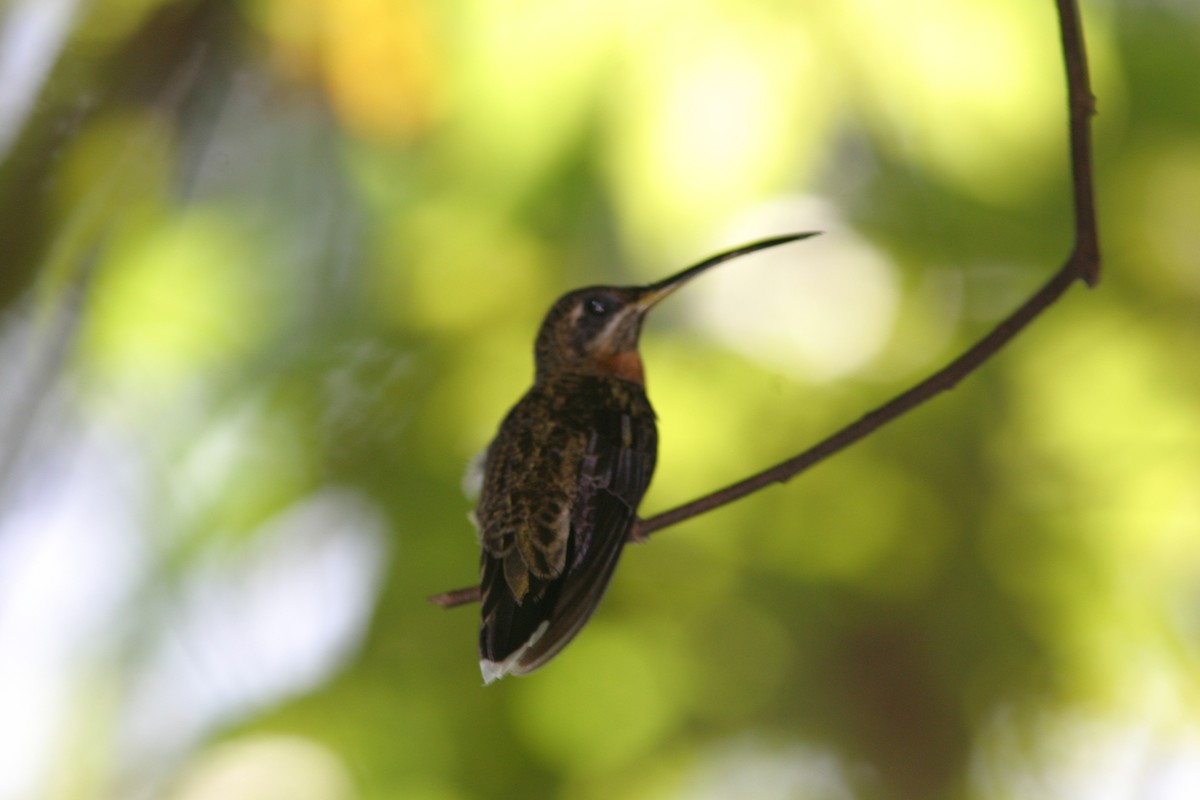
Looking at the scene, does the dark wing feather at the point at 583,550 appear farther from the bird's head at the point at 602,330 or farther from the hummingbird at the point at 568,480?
the bird's head at the point at 602,330

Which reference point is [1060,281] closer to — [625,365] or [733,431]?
[625,365]

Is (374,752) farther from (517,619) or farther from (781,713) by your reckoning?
(517,619)

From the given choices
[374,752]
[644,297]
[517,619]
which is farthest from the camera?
[374,752]

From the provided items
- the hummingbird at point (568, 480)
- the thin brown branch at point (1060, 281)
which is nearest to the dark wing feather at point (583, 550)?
the hummingbird at point (568, 480)

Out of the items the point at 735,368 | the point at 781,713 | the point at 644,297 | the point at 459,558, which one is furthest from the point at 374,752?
the point at 644,297

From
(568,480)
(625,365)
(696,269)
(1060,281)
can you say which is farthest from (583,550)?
(1060,281)

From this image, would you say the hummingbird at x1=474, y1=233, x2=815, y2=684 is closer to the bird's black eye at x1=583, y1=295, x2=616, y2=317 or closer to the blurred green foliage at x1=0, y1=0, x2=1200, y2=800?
the bird's black eye at x1=583, y1=295, x2=616, y2=317
